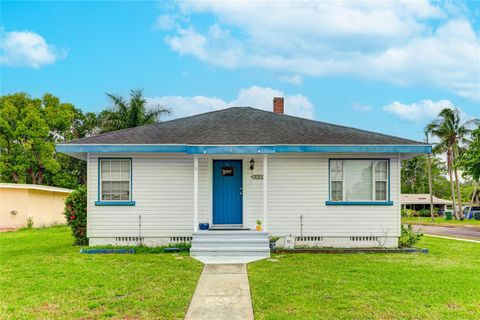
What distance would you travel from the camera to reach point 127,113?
3127 centimetres

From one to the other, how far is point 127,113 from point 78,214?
19190mm

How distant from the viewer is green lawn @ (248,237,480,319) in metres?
6.11

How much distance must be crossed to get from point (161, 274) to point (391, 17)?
14.5m

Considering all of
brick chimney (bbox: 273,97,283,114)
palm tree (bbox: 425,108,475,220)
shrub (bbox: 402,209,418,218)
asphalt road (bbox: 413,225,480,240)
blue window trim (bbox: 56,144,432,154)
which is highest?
palm tree (bbox: 425,108,475,220)

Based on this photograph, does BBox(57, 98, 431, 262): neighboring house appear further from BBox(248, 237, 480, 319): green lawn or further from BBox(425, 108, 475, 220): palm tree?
BBox(425, 108, 475, 220): palm tree

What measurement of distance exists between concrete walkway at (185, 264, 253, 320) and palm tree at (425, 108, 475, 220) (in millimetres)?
40385

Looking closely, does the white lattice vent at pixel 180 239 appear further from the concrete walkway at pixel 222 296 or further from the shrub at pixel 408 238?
the shrub at pixel 408 238

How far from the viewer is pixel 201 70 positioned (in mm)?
21953

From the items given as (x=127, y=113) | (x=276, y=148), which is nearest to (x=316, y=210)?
(x=276, y=148)

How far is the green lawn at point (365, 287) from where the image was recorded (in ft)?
20.0

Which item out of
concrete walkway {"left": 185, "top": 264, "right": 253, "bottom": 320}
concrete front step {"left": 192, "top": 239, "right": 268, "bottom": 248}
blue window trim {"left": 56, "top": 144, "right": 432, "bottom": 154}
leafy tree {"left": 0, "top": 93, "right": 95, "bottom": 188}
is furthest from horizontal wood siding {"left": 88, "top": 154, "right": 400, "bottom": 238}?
leafy tree {"left": 0, "top": 93, "right": 95, "bottom": 188}

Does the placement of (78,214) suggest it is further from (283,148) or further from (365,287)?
(365,287)

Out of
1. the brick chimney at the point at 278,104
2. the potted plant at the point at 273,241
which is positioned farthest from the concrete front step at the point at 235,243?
the brick chimney at the point at 278,104

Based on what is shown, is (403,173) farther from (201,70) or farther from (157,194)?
(157,194)
